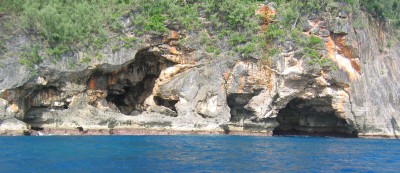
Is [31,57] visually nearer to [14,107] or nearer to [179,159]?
[14,107]

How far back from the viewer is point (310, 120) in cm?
4275

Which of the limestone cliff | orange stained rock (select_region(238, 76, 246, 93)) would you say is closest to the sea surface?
the limestone cliff

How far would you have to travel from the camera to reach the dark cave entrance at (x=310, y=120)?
130ft

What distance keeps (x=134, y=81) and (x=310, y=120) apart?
16880mm

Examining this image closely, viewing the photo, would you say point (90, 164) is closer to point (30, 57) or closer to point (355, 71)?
point (30, 57)

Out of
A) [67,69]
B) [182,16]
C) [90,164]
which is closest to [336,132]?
[182,16]

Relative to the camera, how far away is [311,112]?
138 ft

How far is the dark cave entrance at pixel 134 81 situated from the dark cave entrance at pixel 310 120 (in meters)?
12.5

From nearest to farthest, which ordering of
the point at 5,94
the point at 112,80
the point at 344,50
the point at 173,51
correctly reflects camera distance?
the point at 5,94 < the point at 344,50 < the point at 173,51 < the point at 112,80

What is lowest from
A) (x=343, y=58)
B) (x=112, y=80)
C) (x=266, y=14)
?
(x=112, y=80)

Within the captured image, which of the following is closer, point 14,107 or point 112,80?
point 14,107

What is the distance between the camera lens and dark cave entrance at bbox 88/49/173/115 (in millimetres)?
37906

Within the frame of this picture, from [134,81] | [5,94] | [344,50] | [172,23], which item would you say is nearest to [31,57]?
[5,94]

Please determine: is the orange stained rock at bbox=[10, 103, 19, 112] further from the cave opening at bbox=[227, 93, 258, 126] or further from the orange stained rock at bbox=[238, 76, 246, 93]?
the orange stained rock at bbox=[238, 76, 246, 93]
